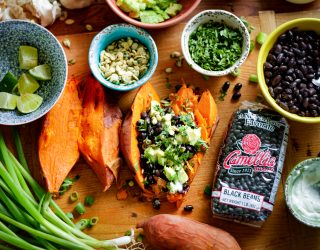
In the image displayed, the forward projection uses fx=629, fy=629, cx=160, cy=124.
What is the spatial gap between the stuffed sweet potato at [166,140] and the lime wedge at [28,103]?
332 millimetres

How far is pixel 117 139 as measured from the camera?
93.6 inches

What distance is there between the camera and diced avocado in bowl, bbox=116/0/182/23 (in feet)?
7.81

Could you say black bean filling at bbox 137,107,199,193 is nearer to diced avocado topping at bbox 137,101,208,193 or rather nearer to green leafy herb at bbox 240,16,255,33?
diced avocado topping at bbox 137,101,208,193

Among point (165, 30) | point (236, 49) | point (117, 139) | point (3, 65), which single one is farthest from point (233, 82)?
point (3, 65)

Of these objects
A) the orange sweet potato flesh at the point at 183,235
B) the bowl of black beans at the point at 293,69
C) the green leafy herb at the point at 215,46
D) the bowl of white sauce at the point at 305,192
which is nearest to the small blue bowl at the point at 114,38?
the green leafy herb at the point at 215,46

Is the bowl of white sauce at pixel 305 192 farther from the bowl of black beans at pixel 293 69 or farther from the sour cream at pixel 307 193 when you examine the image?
the bowl of black beans at pixel 293 69

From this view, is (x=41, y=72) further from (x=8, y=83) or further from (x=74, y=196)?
(x=74, y=196)

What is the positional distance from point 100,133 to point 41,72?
32 centimetres

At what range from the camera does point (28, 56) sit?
2393 mm

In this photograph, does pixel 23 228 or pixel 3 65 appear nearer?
pixel 23 228

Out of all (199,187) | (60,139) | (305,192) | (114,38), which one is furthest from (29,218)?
(305,192)

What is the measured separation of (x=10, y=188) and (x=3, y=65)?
493 mm

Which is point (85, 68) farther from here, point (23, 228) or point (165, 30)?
point (23, 228)

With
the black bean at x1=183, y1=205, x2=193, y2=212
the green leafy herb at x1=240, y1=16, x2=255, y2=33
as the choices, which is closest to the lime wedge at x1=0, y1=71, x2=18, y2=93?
the black bean at x1=183, y1=205, x2=193, y2=212
